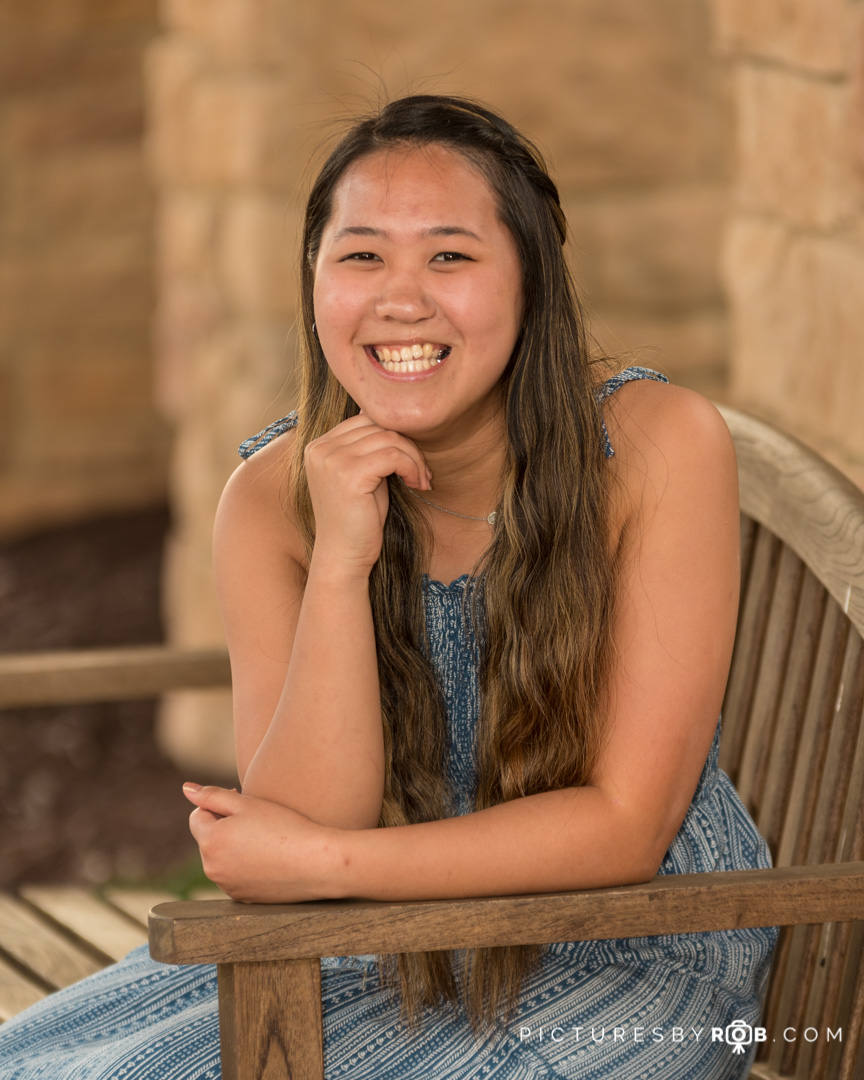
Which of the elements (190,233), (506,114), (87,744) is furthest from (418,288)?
(87,744)

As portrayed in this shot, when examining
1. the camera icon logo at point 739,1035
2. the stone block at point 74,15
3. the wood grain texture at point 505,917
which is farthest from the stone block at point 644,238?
the stone block at point 74,15

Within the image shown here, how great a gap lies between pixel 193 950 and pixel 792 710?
0.97m

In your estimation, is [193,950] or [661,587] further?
[661,587]

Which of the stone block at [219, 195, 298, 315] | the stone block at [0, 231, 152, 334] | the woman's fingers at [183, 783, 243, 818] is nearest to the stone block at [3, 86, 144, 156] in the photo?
the stone block at [0, 231, 152, 334]

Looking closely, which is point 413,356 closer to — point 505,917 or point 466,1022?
point 505,917

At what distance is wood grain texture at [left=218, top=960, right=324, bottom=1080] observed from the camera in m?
1.55

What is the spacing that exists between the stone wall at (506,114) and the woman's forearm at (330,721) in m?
1.95

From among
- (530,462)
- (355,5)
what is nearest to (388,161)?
(530,462)

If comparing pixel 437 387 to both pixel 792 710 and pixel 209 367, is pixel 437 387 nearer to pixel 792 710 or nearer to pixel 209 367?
pixel 792 710

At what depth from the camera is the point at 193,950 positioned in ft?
5.01

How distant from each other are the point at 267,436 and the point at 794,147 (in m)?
1.03

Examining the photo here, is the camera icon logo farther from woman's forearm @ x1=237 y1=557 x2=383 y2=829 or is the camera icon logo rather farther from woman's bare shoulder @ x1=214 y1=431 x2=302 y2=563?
woman's bare shoulder @ x1=214 y1=431 x2=302 y2=563

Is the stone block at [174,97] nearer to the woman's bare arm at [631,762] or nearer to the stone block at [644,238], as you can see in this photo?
the stone block at [644,238]

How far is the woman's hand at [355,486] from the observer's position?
1.85 m
